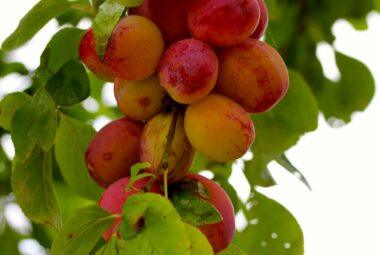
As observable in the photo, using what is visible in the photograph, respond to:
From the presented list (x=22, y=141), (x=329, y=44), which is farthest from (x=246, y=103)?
(x=329, y=44)

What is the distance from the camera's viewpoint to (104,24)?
79 centimetres

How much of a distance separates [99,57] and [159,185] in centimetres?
15

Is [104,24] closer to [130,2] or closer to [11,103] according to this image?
[130,2]

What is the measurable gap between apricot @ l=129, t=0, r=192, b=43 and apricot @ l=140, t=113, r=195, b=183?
96 millimetres

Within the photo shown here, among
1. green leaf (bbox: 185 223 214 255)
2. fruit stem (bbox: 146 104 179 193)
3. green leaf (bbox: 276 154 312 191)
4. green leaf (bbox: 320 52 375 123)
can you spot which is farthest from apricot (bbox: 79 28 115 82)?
green leaf (bbox: 320 52 375 123)

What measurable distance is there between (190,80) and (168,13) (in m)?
0.10

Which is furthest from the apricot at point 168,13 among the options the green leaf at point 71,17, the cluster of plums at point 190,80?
the green leaf at point 71,17

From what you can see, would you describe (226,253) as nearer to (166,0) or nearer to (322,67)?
(166,0)

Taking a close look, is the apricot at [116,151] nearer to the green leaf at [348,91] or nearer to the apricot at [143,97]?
the apricot at [143,97]

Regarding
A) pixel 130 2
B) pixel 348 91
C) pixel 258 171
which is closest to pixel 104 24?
pixel 130 2

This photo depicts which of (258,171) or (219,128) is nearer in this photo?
(219,128)

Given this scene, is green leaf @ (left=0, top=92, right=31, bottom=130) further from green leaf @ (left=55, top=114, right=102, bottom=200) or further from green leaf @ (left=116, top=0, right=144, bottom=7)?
green leaf @ (left=116, top=0, right=144, bottom=7)

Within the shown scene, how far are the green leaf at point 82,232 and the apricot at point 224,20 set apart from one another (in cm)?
22

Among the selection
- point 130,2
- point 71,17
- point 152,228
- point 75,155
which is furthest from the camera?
point 71,17
